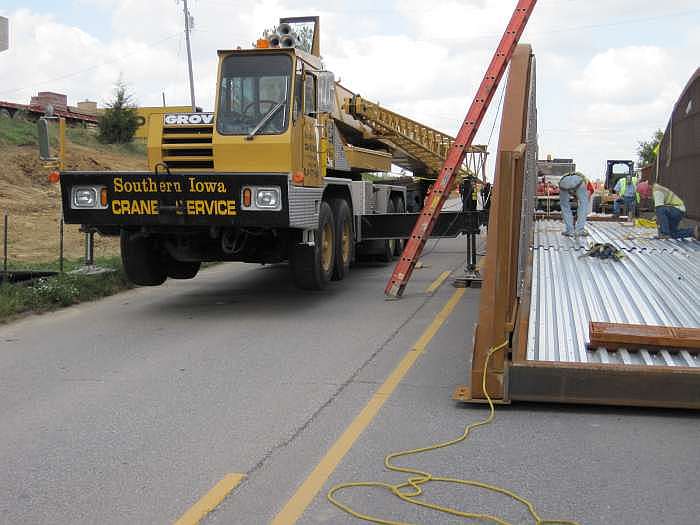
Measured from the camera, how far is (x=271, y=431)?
588cm

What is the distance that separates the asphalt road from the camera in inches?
182

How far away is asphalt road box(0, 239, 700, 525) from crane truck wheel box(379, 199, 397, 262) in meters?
7.31

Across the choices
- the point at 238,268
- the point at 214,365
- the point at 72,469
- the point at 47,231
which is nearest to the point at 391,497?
the point at 72,469

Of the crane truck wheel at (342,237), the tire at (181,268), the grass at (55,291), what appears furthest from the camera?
the tire at (181,268)

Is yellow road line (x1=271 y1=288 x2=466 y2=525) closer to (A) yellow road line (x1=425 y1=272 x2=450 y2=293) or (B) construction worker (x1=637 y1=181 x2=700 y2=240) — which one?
(A) yellow road line (x1=425 y1=272 x2=450 y2=293)

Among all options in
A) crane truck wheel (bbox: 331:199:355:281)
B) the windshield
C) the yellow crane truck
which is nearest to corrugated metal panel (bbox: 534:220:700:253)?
crane truck wheel (bbox: 331:199:355:281)

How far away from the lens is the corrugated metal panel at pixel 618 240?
453 inches

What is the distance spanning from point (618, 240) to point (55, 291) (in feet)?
26.9

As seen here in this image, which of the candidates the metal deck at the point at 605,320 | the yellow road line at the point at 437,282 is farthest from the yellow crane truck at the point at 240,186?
the metal deck at the point at 605,320

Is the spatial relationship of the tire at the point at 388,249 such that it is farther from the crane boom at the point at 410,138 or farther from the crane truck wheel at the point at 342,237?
the crane truck wheel at the point at 342,237

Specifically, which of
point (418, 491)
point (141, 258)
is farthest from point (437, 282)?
point (418, 491)

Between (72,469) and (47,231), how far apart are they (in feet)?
57.2

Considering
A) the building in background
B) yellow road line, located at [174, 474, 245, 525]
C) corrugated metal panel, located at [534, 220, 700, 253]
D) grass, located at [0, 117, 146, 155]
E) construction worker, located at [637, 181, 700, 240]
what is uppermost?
grass, located at [0, 117, 146, 155]

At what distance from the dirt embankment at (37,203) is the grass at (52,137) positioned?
2.22 feet
